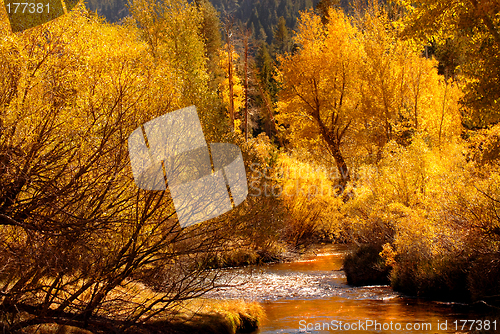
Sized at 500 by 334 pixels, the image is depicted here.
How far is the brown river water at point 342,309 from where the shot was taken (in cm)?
892

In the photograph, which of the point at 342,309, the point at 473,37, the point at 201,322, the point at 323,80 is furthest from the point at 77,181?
the point at 323,80

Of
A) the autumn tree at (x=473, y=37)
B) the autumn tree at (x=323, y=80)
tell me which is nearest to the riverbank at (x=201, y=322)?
the autumn tree at (x=473, y=37)

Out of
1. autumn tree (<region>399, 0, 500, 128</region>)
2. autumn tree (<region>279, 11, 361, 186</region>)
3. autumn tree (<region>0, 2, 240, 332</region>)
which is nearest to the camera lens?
autumn tree (<region>0, 2, 240, 332</region>)

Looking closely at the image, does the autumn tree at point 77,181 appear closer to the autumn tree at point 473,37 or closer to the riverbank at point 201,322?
the riverbank at point 201,322

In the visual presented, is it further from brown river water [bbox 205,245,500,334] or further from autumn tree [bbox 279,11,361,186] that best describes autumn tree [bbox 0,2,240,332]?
autumn tree [bbox 279,11,361,186]

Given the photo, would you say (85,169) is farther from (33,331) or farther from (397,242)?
(397,242)

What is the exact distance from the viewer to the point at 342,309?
10.9 m

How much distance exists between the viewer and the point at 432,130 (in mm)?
21609

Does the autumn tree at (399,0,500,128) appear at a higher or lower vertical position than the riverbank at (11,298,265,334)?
higher

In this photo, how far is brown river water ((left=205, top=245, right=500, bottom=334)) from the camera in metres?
8.92

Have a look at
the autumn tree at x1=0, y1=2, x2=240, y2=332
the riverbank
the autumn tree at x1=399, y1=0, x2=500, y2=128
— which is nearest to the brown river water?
the riverbank

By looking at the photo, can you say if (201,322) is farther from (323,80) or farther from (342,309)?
(323,80)

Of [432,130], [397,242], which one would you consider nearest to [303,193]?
[432,130]

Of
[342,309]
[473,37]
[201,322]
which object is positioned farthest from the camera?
[342,309]
